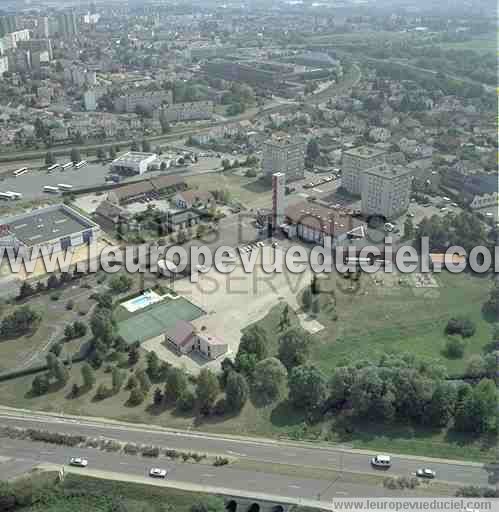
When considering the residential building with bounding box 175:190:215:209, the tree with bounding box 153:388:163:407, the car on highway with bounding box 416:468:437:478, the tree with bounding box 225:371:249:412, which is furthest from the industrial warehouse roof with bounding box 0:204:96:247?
the car on highway with bounding box 416:468:437:478

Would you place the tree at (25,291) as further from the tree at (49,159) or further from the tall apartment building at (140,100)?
the tall apartment building at (140,100)

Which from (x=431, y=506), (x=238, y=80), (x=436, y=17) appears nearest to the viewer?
(x=431, y=506)

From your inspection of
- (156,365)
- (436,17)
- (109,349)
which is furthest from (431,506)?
(436,17)

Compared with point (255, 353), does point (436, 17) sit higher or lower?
higher

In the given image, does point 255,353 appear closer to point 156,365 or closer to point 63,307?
point 156,365

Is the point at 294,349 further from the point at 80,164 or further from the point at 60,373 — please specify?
the point at 80,164

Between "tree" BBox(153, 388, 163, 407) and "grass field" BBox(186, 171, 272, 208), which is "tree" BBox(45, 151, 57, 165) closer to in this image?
"grass field" BBox(186, 171, 272, 208)

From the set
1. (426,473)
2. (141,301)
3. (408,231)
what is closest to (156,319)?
(141,301)
